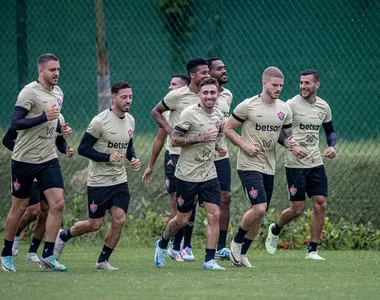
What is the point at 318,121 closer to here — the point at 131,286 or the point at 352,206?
the point at 352,206

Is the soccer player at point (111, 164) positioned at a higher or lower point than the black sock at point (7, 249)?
higher

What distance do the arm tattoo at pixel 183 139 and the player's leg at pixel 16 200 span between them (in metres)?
1.57

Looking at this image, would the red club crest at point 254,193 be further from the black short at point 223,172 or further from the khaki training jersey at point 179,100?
the khaki training jersey at point 179,100

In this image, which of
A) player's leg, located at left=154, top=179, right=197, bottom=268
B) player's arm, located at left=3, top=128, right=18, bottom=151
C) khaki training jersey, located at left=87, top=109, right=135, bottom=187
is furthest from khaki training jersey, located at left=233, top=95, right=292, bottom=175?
player's arm, located at left=3, top=128, right=18, bottom=151

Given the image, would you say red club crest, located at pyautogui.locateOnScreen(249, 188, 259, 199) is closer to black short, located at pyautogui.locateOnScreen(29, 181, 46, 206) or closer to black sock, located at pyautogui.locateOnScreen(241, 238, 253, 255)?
black sock, located at pyautogui.locateOnScreen(241, 238, 253, 255)

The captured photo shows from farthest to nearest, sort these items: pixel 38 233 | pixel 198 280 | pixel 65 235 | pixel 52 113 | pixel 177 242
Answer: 1. pixel 177 242
2. pixel 38 233
3. pixel 65 235
4. pixel 52 113
5. pixel 198 280

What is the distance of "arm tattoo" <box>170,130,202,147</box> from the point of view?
11.2 metres

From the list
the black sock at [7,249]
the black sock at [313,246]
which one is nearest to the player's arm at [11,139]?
the black sock at [7,249]

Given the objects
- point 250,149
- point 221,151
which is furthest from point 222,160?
point 250,149

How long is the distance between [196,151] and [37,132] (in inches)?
68.2

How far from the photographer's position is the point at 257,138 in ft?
38.9

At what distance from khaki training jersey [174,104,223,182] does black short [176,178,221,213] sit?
0.05 m

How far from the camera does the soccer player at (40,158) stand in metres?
11.0

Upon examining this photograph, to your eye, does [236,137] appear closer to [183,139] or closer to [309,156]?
[183,139]
